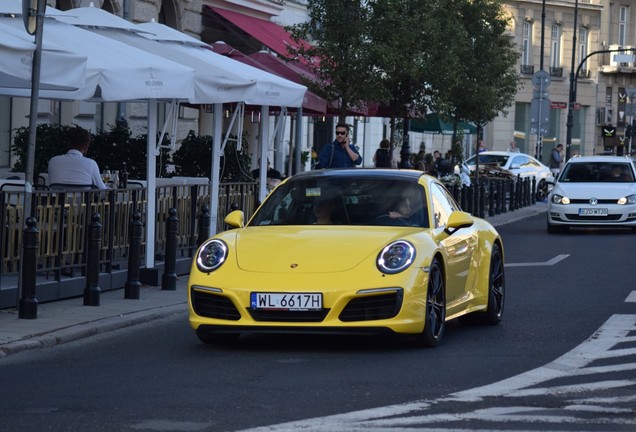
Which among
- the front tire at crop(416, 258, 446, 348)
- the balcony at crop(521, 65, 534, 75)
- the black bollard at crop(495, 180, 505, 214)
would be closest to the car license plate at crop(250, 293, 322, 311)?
the front tire at crop(416, 258, 446, 348)

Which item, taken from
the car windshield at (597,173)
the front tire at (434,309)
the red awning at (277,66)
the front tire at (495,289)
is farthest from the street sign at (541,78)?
the front tire at (434,309)

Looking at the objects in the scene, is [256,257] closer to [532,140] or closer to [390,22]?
[390,22]

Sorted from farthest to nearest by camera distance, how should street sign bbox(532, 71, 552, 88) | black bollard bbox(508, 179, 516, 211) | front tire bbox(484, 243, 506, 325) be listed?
street sign bbox(532, 71, 552, 88), black bollard bbox(508, 179, 516, 211), front tire bbox(484, 243, 506, 325)

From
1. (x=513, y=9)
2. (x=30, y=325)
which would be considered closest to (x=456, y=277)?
(x=30, y=325)

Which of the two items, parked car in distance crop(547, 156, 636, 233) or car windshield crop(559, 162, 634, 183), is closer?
parked car in distance crop(547, 156, 636, 233)

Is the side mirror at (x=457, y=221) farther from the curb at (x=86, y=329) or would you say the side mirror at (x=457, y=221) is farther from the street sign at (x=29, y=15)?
the street sign at (x=29, y=15)

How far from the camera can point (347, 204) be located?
40.8ft

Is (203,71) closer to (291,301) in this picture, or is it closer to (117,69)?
(117,69)

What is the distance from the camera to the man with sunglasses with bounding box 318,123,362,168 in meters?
21.3

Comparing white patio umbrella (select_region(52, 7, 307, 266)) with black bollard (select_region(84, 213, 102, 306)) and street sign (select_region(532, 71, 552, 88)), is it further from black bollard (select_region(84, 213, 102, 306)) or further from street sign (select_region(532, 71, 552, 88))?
street sign (select_region(532, 71, 552, 88))

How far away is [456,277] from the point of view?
12445 millimetres

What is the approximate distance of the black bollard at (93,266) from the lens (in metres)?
14.5

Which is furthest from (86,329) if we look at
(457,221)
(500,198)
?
(500,198)

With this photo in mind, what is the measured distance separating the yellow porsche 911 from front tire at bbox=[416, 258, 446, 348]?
10 mm
